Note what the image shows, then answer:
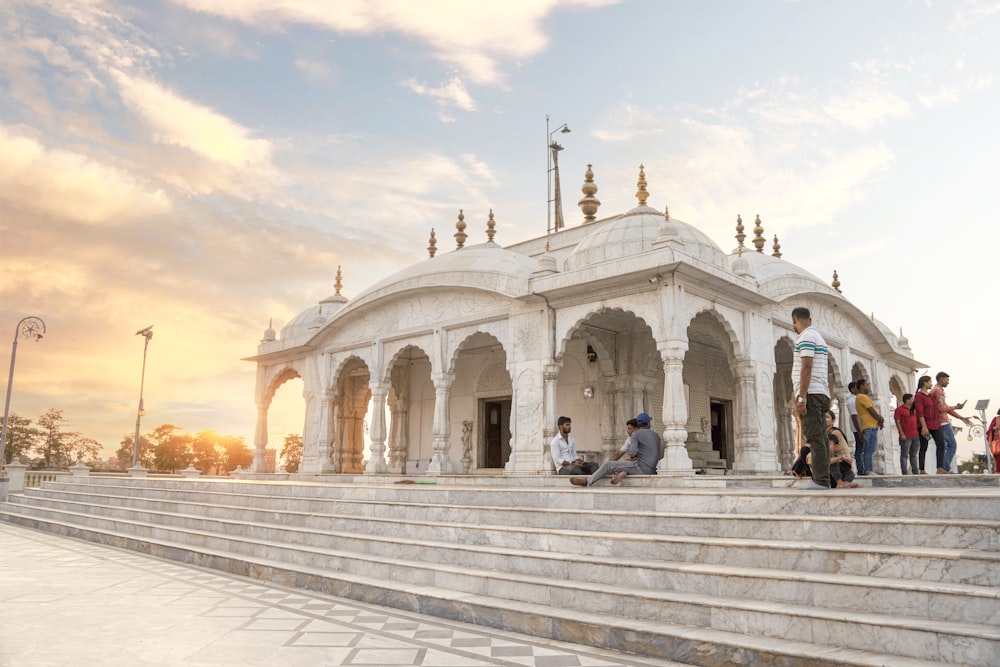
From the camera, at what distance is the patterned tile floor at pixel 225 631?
4.29 meters

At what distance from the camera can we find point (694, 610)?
4.52 m

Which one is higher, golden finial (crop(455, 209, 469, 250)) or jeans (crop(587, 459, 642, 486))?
golden finial (crop(455, 209, 469, 250))

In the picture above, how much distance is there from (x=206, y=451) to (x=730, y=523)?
5653 cm

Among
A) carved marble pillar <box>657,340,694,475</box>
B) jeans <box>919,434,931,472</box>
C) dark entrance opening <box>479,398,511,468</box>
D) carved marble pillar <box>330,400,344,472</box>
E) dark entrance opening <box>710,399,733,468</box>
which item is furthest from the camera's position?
carved marble pillar <box>330,400,344,472</box>

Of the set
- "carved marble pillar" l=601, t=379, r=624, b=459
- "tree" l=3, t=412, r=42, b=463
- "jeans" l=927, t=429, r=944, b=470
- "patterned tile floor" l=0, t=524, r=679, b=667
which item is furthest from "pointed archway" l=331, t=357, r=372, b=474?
"tree" l=3, t=412, r=42, b=463

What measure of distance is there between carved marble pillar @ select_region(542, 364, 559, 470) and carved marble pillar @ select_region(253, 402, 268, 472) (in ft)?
31.0

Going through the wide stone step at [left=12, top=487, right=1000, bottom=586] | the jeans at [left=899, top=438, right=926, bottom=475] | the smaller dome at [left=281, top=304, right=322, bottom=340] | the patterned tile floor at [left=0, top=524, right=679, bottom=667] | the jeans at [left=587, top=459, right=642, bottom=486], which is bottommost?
the patterned tile floor at [left=0, top=524, right=679, bottom=667]

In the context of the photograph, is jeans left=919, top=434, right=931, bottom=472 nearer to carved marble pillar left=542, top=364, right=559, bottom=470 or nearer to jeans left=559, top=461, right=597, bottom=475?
jeans left=559, top=461, right=597, bottom=475

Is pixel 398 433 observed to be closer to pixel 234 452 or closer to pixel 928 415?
pixel 928 415

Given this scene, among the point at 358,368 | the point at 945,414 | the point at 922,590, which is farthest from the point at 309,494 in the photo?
the point at 358,368

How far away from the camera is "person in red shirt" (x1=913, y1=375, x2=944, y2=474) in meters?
9.13

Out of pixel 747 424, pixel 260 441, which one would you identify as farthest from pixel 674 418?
pixel 260 441

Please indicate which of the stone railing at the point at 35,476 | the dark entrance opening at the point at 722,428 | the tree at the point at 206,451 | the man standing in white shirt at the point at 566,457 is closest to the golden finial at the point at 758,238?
the dark entrance opening at the point at 722,428

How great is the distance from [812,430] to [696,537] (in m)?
1.46
